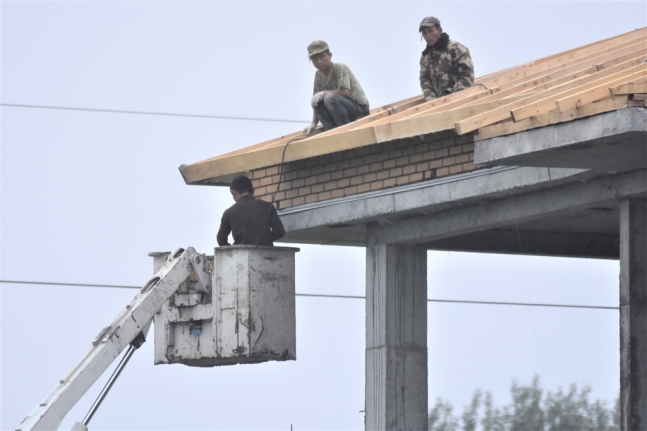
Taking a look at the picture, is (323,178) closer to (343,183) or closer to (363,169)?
(343,183)

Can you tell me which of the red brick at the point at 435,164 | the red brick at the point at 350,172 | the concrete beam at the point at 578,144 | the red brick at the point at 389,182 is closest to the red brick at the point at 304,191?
the red brick at the point at 350,172

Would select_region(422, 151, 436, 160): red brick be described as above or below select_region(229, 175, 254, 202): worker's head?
above

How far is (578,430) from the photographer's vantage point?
658 inches

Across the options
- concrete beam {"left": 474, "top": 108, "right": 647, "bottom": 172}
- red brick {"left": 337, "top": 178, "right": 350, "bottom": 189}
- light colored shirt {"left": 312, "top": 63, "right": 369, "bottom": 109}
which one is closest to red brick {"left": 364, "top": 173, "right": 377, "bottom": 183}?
red brick {"left": 337, "top": 178, "right": 350, "bottom": 189}

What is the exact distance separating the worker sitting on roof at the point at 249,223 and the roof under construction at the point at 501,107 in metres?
0.78

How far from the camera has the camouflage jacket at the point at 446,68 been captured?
14.1 metres

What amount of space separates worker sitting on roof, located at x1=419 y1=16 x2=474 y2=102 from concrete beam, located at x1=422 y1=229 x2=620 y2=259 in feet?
5.81

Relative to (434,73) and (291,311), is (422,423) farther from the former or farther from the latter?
(434,73)

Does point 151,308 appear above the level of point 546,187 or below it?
below

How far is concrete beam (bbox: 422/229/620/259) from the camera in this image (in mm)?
15109

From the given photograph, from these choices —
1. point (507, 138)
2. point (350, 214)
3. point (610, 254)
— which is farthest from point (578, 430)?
point (507, 138)

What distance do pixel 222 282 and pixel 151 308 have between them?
72 centimetres

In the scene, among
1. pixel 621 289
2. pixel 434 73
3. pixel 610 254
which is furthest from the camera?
pixel 610 254

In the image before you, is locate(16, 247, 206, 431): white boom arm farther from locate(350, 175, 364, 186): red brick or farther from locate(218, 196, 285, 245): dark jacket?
locate(350, 175, 364, 186): red brick
